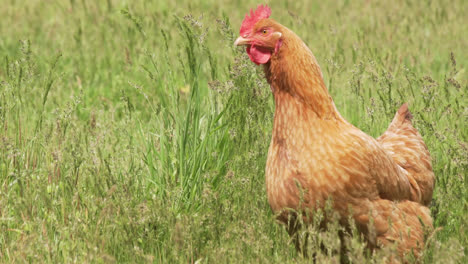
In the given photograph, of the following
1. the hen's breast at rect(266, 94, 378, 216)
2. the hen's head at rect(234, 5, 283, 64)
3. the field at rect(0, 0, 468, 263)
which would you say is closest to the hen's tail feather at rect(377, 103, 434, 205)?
the field at rect(0, 0, 468, 263)

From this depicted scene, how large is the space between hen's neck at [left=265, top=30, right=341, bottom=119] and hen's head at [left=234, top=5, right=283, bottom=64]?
0.15 ft

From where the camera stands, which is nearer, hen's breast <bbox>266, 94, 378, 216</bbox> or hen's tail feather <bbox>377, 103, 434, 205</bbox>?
hen's breast <bbox>266, 94, 378, 216</bbox>

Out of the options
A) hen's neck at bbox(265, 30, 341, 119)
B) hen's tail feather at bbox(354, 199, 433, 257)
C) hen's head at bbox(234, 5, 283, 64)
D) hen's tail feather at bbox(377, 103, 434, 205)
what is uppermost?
hen's head at bbox(234, 5, 283, 64)

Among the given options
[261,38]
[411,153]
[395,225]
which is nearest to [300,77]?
[261,38]

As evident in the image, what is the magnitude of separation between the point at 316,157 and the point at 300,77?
440 millimetres

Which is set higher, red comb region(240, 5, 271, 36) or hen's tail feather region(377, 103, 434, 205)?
red comb region(240, 5, 271, 36)

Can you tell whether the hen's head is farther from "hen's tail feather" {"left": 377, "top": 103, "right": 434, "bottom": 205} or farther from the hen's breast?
"hen's tail feather" {"left": 377, "top": 103, "right": 434, "bottom": 205}

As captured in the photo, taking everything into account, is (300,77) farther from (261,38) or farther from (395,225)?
(395,225)

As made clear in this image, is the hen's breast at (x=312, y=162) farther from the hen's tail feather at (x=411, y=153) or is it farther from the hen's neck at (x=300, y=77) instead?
the hen's tail feather at (x=411, y=153)

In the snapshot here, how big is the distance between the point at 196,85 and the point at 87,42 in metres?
3.89

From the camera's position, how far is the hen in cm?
323

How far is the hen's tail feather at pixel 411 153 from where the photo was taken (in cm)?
396

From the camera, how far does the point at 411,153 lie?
4.07 meters

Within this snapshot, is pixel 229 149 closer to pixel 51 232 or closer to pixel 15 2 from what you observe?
pixel 51 232
